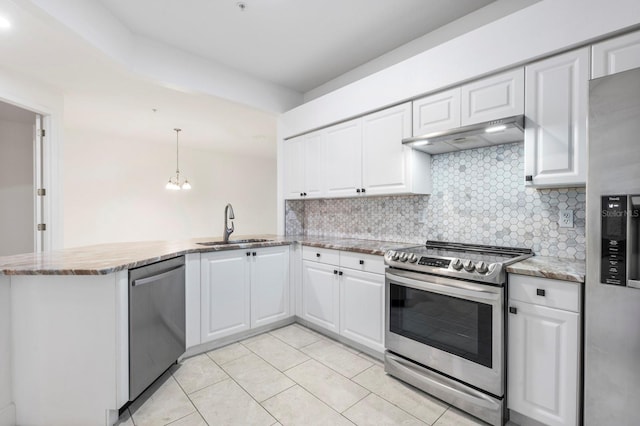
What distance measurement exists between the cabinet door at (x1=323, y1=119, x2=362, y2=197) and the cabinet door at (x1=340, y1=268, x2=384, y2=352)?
85 centimetres

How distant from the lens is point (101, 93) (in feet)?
10.8

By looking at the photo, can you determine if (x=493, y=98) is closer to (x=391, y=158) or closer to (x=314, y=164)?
(x=391, y=158)

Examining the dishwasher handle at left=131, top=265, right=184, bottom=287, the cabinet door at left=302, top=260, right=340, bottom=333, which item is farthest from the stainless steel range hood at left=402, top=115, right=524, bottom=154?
the dishwasher handle at left=131, top=265, right=184, bottom=287

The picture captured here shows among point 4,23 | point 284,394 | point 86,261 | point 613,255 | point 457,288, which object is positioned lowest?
point 284,394

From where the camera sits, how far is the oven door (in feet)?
5.55

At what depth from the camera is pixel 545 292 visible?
1561 millimetres

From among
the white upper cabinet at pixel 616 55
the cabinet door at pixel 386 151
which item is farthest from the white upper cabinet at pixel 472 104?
the white upper cabinet at pixel 616 55

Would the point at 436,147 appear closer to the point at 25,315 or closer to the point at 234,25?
the point at 234,25

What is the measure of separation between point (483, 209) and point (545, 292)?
93 centimetres

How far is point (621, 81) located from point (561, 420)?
1.66m

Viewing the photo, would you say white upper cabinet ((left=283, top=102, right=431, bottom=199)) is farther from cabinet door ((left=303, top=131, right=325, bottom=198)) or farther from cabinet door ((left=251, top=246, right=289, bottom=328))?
cabinet door ((left=251, top=246, right=289, bottom=328))

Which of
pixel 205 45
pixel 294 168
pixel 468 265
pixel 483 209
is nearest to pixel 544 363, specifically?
pixel 468 265

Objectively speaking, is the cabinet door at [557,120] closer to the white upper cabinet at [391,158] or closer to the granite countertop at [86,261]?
the white upper cabinet at [391,158]

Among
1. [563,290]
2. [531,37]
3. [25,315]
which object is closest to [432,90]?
[531,37]
